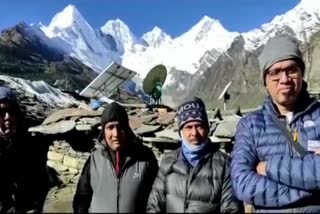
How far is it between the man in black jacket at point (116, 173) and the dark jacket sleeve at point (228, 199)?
2.54 ft

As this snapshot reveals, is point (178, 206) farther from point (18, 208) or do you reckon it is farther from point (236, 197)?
point (18, 208)

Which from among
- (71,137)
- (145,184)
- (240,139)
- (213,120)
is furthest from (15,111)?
(71,137)

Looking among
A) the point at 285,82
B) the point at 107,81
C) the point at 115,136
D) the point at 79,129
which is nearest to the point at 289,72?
the point at 285,82

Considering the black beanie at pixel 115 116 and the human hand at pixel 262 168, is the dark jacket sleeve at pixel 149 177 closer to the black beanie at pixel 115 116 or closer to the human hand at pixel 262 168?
the black beanie at pixel 115 116

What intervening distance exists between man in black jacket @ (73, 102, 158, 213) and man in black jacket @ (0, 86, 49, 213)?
356 millimetres

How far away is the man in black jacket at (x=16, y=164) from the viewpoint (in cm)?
431

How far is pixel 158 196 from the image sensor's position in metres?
3.95

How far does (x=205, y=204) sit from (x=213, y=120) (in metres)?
5.99

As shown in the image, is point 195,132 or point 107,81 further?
point 107,81

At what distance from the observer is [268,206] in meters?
3.40

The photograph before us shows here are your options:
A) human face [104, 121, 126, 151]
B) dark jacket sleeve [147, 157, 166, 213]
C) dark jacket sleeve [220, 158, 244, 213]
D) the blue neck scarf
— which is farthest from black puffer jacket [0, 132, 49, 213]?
dark jacket sleeve [220, 158, 244, 213]

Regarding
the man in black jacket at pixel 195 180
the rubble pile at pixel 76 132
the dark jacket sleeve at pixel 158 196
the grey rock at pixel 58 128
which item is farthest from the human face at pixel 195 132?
the grey rock at pixel 58 128

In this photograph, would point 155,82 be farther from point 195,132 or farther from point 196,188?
point 196,188

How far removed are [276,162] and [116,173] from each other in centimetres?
151
